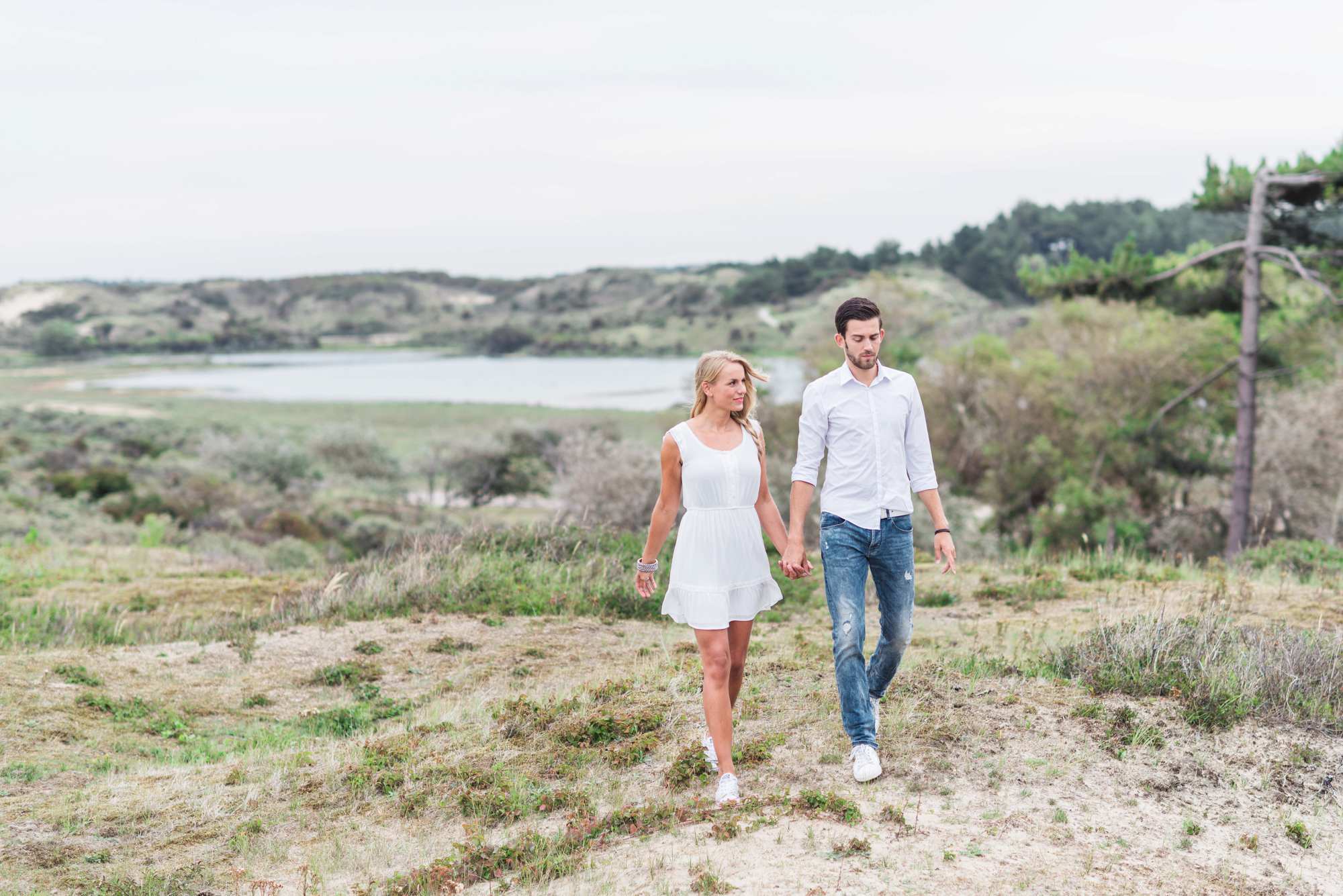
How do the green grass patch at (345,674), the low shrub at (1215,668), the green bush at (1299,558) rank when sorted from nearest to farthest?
the low shrub at (1215,668) < the green grass patch at (345,674) < the green bush at (1299,558)

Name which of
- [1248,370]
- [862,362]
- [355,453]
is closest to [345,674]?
[862,362]

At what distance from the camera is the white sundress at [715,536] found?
4.72 meters

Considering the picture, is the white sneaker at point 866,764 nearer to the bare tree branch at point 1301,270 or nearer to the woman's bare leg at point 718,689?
the woman's bare leg at point 718,689

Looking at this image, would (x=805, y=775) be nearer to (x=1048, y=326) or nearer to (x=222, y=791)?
(x=222, y=791)

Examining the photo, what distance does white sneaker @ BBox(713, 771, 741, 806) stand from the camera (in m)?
4.92

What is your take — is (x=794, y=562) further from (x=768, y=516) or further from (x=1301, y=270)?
(x=1301, y=270)

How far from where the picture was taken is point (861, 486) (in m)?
4.93

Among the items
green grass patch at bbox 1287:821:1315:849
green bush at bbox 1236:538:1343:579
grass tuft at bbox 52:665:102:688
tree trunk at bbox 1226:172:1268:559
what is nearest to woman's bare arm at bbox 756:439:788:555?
green grass patch at bbox 1287:821:1315:849

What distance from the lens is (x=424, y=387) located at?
3853 inches

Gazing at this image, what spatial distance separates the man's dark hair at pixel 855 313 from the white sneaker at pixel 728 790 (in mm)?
2254

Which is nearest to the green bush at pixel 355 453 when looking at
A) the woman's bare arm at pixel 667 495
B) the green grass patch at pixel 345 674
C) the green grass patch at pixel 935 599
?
the green grass patch at pixel 345 674

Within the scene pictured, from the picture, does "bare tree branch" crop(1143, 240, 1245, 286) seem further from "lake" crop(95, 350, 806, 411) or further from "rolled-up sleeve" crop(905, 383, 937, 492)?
"lake" crop(95, 350, 806, 411)

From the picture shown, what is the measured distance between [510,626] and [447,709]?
229 cm

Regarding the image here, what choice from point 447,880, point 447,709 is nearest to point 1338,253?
point 447,709
